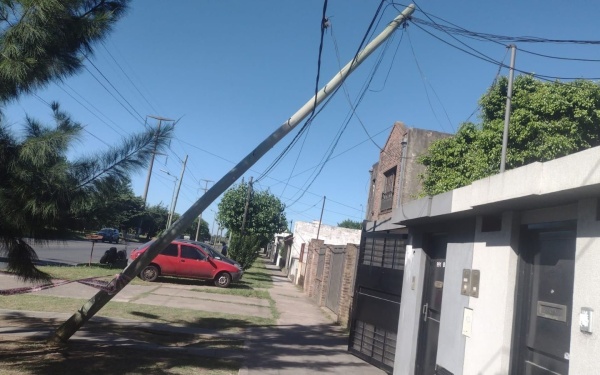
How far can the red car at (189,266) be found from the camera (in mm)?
18531

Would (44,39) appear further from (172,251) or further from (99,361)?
(172,251)

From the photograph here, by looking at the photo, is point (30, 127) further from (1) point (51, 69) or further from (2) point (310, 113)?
(2) point (310, 113)

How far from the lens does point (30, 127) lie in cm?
527

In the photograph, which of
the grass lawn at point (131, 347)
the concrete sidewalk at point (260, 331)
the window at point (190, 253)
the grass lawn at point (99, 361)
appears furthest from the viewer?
the window at point (190, 253)

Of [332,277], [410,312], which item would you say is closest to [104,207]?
[410,312]

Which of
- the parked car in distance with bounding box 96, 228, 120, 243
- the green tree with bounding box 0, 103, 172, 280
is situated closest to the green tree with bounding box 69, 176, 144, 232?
the green tree with bounding box 0, 103, 172, 280

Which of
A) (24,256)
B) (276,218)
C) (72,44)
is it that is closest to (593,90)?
(72,44)

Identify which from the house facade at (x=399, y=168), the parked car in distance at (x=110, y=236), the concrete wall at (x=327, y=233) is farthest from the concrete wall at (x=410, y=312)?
the parked car in distance at (x=110, y=236)

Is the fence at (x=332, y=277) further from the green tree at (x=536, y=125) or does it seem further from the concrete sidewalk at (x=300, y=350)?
the green tree at (x=536, y=125)

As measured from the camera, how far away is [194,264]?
746 inches

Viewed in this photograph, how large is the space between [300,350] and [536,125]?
761cm

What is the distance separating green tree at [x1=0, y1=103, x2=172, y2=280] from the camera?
16.7 feet

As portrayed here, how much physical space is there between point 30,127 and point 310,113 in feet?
13.9

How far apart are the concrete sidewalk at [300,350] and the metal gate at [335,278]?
1602 millimetres
